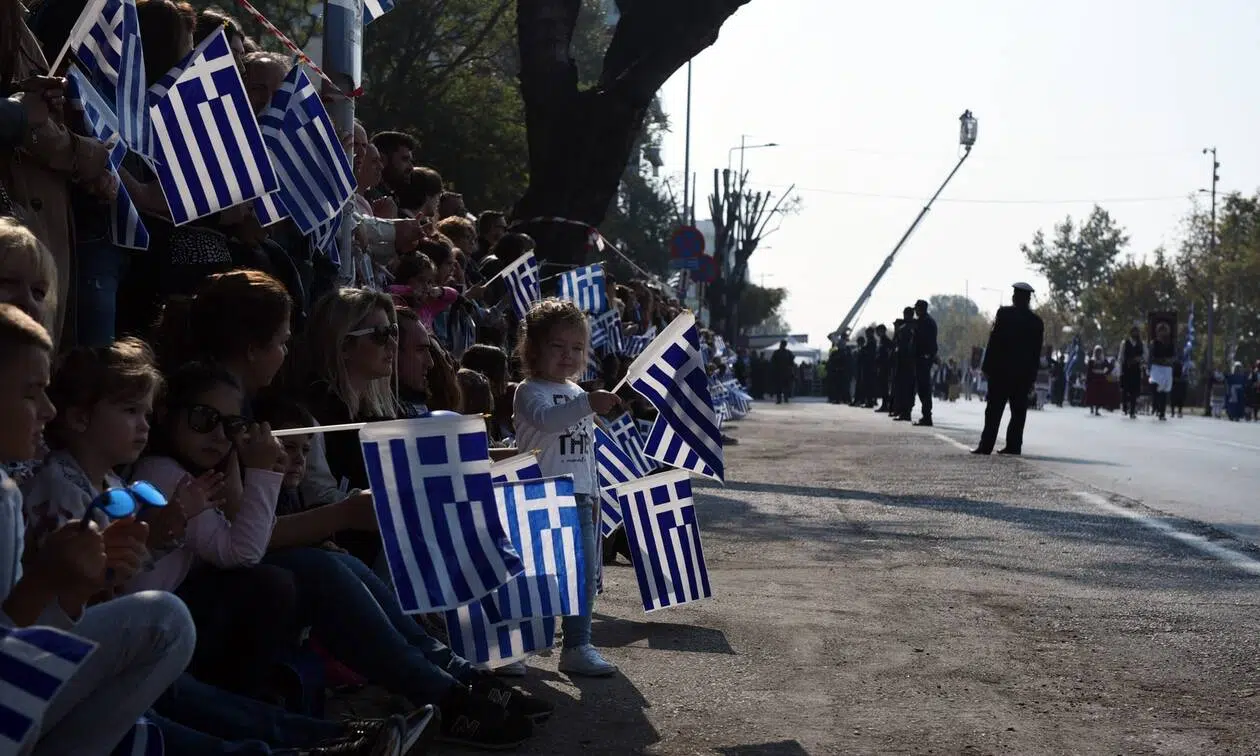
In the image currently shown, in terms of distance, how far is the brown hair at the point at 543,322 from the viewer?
6.36 m

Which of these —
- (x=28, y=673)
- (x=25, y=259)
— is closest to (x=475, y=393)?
(x=25, y=259)

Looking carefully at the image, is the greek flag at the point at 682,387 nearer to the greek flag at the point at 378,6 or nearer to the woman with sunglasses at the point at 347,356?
the woman with sunglasses at the point at 347,356

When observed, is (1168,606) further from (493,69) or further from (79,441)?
(493,69)

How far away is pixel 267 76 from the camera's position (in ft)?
22.1

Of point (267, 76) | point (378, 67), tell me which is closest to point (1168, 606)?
point (267, 76)

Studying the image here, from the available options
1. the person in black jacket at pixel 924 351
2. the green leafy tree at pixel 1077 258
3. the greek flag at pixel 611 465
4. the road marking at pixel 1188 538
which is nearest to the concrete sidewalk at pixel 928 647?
the road marking at pixel 1188 538

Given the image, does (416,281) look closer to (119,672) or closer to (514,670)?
(514,670)

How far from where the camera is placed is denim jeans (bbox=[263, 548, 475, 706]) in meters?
4.75

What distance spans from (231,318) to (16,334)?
1.66 metres

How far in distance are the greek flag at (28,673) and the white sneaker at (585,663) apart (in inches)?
124

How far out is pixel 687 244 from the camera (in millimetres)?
29938

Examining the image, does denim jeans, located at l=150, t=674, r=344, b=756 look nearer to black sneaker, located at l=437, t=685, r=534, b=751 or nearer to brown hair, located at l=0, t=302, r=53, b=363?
black sneaker, located at l=437, t=685, r=534, b=751

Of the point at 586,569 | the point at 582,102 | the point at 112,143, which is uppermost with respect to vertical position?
the point at 582,102

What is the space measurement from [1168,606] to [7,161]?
478cm
